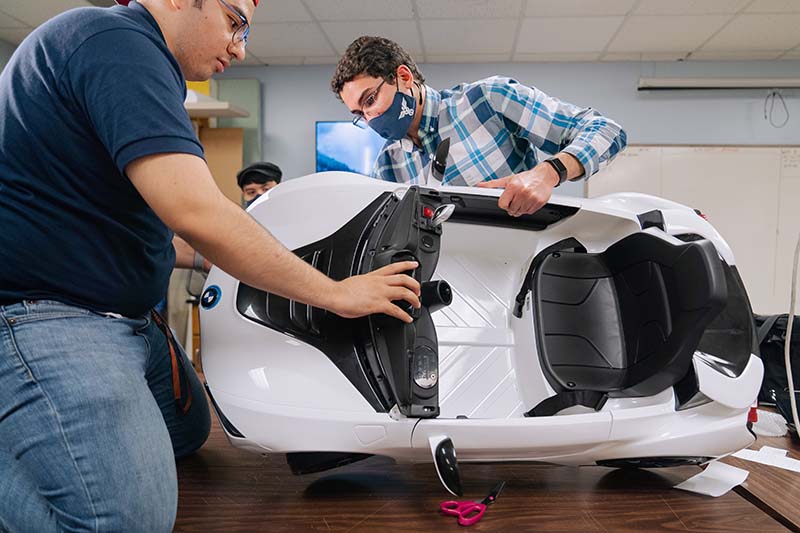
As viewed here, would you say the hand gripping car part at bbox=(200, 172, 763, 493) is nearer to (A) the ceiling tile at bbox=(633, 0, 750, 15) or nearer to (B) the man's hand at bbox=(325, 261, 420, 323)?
(B) the man's hand at bbox=(325, 261, 420, 323)

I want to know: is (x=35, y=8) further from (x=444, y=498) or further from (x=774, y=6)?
(x=774, y=6)

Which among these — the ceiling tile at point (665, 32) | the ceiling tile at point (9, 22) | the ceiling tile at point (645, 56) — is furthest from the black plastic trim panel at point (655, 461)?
the ceiling tile at point (9, 22)

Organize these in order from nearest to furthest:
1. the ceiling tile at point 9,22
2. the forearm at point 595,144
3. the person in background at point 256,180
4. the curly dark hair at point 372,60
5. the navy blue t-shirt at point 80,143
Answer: the navy blue t-shirt at point 80,143, the forearm at point 595,144, the curly dark hair at point 372,60, the person in background at point 256,180, the ceiling tile at point 9,22

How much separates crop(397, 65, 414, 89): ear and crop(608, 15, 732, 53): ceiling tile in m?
2.62

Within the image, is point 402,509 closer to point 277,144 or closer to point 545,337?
point 545,337

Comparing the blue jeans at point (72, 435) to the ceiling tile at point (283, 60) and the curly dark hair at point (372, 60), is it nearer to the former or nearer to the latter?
the curly dark hair at point (372, 60)

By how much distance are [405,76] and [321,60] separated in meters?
2.98

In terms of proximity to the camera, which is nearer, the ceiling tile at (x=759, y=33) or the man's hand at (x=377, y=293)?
the man's hand at (x=377, y=293)

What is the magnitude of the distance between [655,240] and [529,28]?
9.95 feet

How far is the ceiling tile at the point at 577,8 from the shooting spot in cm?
Answer: 325

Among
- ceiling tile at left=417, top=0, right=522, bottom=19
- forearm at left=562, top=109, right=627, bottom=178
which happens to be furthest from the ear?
ceiling tile at left=417, top=0, right=522, bottom=19

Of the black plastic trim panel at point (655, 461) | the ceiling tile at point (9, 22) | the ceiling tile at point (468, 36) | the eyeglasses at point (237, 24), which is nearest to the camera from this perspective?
the eyeglasses at point (237, 24)

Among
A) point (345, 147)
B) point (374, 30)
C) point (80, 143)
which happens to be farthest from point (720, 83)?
point (80, 143)

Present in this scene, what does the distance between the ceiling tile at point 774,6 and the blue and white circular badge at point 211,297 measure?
374 centimetres
